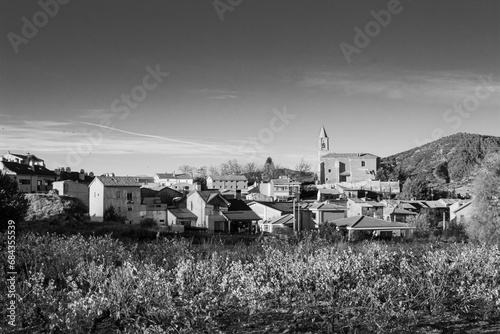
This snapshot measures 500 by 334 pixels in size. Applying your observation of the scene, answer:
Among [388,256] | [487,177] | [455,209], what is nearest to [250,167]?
[455,209]

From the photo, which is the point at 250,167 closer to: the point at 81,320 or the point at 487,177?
the point at 487,177

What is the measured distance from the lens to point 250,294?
6281 mm

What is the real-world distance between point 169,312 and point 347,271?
3.37m

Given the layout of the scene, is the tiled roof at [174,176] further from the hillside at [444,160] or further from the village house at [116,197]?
the village house at [116,197]

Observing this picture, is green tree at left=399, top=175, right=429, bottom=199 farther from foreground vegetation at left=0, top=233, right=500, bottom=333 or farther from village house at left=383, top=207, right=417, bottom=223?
foreground vegetation at left=0, top=233, right=500, bottom=333

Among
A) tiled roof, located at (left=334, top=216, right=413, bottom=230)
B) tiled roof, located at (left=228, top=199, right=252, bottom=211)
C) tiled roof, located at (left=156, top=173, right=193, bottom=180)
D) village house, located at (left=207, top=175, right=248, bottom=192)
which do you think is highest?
tiled roof, located at (left=156, top=173, right=193, bottom=180)

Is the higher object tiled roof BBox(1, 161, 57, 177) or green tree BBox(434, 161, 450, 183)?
green tree BBox(434, 161, 450, 183)

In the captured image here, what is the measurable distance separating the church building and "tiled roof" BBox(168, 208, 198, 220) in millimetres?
52661

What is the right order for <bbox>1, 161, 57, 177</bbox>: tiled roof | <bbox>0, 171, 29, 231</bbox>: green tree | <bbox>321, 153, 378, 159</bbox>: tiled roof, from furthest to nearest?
<bbox>321, 153, 378, 159</bbox>: tiled roof < <bbox>1, 161, 57, 177</bbox>: tiled roof < <bbox>0, 171, 29, 231</bbox>: green tree

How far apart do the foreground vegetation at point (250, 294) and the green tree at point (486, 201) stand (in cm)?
964

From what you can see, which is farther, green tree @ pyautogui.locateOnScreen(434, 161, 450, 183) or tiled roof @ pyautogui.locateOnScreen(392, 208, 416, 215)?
green tree @ pyautogui.locateOnScreen(434, 161, 450, 183)

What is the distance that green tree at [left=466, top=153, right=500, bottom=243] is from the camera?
17688mm

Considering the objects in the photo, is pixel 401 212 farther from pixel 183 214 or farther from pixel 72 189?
pixel 72 189

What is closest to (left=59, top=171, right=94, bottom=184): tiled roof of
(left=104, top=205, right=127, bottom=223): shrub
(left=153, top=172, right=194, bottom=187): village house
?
(left=104, top=205, right=127, bottom=223): shrub
